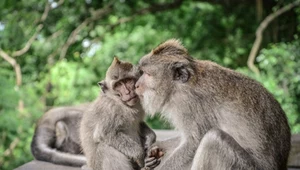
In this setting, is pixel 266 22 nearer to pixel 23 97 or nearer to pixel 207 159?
pixel 23 97

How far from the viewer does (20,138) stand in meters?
9.31

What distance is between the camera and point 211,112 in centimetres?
338

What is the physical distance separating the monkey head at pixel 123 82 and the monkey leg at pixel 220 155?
2.19ft

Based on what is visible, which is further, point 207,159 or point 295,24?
point 295,24

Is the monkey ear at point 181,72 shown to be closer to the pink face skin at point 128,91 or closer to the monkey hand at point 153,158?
the pink face skin at point 128,91

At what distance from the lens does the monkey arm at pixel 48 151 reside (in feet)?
16.5

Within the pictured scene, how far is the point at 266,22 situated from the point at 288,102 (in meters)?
2.39

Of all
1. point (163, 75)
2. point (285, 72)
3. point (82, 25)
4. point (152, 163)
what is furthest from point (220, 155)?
point (82, 25)

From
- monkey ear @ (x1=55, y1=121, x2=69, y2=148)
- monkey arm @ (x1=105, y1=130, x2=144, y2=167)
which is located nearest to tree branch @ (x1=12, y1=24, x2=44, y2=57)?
monkey ear @ (x1=55, y1=121, x2=69, y2=148)

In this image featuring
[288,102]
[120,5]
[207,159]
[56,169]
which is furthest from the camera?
[120,5]

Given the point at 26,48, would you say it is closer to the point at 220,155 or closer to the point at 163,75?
the point at 163,75

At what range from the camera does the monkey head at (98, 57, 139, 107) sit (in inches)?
145

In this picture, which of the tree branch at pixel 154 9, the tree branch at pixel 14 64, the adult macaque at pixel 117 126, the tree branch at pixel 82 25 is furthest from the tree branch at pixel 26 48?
the adult macaque at pixel 117 126

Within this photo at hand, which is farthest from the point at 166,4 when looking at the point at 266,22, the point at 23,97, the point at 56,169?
the point at 56,169
